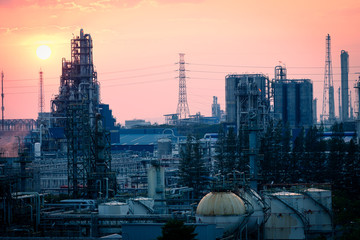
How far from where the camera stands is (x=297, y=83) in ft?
307

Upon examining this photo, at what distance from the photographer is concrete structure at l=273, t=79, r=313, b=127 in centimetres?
9312

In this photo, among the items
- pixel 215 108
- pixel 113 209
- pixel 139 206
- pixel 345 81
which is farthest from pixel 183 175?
pixel 215 108

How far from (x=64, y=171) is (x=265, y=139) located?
61.8ft

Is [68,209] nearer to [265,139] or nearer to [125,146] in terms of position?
[265,139]

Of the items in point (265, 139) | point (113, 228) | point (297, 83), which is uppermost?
point (297, 83)

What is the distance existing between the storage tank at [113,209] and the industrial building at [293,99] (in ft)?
199

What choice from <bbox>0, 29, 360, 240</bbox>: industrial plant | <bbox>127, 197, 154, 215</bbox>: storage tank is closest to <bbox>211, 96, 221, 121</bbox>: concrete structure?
<bbox>0, 29, 360, 240</bbox>: industrial plant

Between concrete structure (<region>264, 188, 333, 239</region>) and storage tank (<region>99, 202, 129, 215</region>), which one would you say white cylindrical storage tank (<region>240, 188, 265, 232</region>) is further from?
storage tank (<region>99, 202, 129, 215</region>)

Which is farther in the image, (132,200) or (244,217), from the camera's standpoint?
(132,200)

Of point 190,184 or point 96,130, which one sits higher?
point 96,130

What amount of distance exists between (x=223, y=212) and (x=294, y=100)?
66.2 m

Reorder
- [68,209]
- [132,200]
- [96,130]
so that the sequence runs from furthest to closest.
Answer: [96,130], [68,209], [132,200]

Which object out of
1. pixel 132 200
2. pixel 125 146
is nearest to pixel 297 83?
pixel 125 146

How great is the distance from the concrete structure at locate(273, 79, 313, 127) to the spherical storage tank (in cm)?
6324
